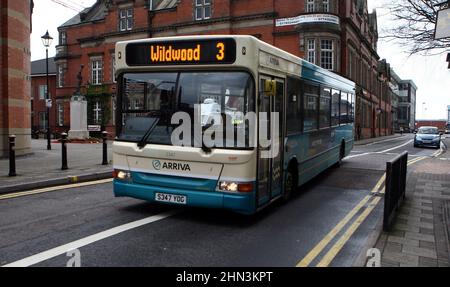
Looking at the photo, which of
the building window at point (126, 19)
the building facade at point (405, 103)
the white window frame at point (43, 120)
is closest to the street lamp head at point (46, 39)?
the building window at point (126, 19)

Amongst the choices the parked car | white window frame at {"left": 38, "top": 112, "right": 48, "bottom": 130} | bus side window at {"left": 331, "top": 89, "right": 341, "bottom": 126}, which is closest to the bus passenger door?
bus side window at {"left": 331, "top": 89, "right": 341, "bottom": 126}

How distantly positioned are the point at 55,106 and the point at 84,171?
4051 cm


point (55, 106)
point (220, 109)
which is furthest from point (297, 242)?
point (55, 106)

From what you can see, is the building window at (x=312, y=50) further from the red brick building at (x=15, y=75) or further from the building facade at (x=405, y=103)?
the building facade at (x=405, y=103)

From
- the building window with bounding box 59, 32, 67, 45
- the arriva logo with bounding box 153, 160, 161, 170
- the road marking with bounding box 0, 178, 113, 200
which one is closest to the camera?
the arriva logo with bounding box 153, 160, 161, 170

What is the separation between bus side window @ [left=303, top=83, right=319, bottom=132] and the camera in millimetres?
8977

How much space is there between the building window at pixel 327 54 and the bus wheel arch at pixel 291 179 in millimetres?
27135

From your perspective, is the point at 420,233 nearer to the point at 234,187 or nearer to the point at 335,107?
the point at 234,187

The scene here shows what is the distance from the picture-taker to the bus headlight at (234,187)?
618 centimetres

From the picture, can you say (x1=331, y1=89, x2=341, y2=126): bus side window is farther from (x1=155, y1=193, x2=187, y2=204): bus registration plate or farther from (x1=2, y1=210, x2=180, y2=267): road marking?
(x1=155, y1=193, x2=187, y2=204): bus registration plate

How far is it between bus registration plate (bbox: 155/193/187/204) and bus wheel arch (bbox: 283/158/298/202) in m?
2.38

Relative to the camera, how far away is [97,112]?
44281mm

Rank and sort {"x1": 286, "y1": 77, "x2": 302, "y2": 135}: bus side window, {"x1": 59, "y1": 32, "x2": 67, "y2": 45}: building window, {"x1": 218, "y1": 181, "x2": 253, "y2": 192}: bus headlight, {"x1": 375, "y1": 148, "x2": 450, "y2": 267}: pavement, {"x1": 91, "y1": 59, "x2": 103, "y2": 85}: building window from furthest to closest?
{"x1": 59, "y1": 32, "x2": 67, "y2": 45}: building window, {"x1": 91, "y1": 59, "x2": 103, "y2": 85}: building window, {"x1": 286, "y1": 77, "x2": 302, "y2": 135}: bus side window, {"x1": 218, "y1": 181, "x2": 253, "y2": 192}: bus headlight, {"x1": 375, "y1": 148, "x2": 450, "y2": 267}: pavement

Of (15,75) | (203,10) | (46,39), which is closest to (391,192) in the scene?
(15,75)
